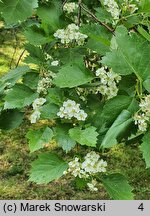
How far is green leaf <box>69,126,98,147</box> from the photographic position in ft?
3.71

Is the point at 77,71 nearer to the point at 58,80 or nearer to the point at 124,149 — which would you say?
the point at 58,80

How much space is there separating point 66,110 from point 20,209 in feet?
2.47

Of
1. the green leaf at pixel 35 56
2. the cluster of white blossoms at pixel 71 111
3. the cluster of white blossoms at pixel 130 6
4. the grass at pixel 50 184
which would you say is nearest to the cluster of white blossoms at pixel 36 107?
the cluster of white blossoms at pixel 71 111

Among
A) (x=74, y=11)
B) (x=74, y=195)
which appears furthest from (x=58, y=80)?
(x=74, y=195)

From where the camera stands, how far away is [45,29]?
4.86ft

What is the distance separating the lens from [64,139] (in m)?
1.23

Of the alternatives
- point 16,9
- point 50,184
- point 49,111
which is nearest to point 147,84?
point 49,111

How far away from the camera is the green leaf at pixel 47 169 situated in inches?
47.4

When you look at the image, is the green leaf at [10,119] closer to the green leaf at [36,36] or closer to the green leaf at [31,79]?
the green leaf at [31,79]

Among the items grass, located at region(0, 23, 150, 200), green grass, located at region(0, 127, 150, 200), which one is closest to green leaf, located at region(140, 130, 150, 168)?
grass, located at region(0, 23, 150, 200)

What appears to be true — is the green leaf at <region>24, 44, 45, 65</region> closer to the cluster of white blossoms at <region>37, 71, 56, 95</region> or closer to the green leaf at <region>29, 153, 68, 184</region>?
the cluster of white blossoms at <region>37, 71, 56, 95</region>

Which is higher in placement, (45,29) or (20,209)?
(45,29)

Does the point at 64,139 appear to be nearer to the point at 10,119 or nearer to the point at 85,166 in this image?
the point at 85,166

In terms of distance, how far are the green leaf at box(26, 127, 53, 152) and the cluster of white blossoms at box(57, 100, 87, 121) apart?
0.29 ft
